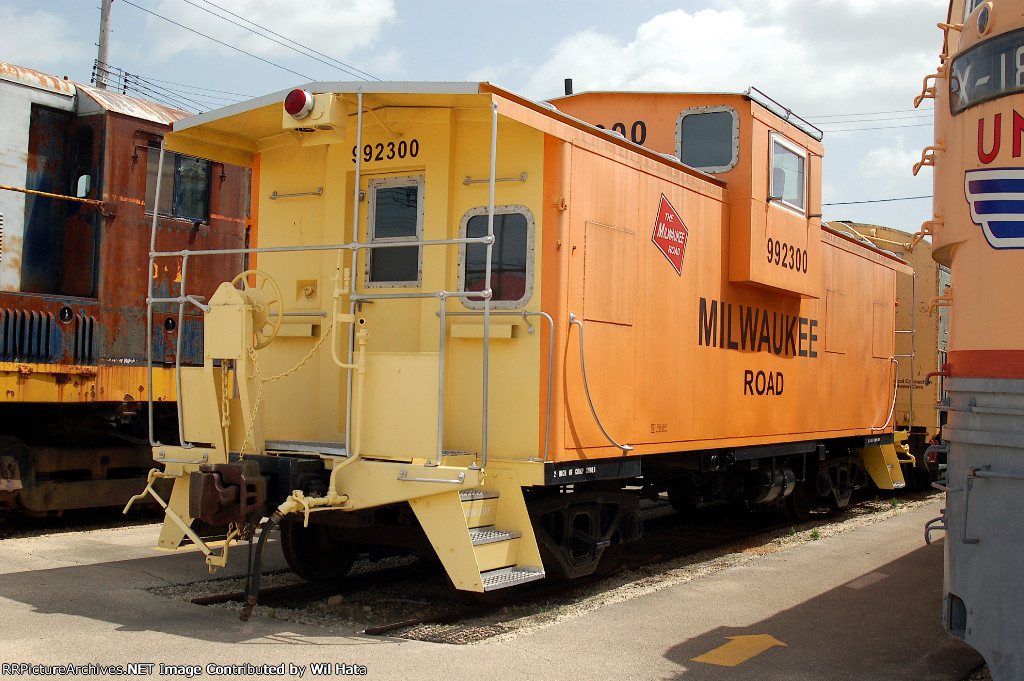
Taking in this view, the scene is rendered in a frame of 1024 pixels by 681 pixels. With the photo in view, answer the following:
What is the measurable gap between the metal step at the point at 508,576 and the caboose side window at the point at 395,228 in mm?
2040

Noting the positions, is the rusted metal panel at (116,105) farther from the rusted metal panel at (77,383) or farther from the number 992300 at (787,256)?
the number 992300 at (787,256)

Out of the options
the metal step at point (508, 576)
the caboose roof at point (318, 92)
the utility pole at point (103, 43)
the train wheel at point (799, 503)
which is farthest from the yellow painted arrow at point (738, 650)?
the utility pole at point (103, 43)

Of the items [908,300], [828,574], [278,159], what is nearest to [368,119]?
[278,159]

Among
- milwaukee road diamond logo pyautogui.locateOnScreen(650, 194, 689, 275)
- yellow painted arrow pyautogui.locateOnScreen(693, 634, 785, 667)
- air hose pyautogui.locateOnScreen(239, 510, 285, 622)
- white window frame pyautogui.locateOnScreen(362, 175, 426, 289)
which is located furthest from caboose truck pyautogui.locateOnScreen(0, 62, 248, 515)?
yellow painted arrow pyautogui.locateOnScreen(693, 634, 785, 667)

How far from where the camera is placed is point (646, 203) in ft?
22.7

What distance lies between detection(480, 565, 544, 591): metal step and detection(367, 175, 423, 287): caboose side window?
6.69ft

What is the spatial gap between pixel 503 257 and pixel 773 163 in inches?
142

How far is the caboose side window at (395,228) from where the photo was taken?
651 centimetres

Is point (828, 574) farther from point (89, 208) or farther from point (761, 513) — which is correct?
point (89, 208)

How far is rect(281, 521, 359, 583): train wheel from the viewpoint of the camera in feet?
22.0

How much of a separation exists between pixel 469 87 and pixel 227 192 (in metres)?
5.71

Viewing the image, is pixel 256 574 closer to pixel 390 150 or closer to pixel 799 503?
pixel 390 150

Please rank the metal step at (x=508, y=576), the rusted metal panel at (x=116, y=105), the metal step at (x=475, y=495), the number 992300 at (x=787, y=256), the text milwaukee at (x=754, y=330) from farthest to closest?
the rusted metal panel at (x=116, y=105) < the number 992300 at (x=787, y=256) < the text milwaukee at (x=754, y=330) < the metal step at (x=475, y=495) < the metal step at (x=508, y=576)

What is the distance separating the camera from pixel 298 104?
575cm
